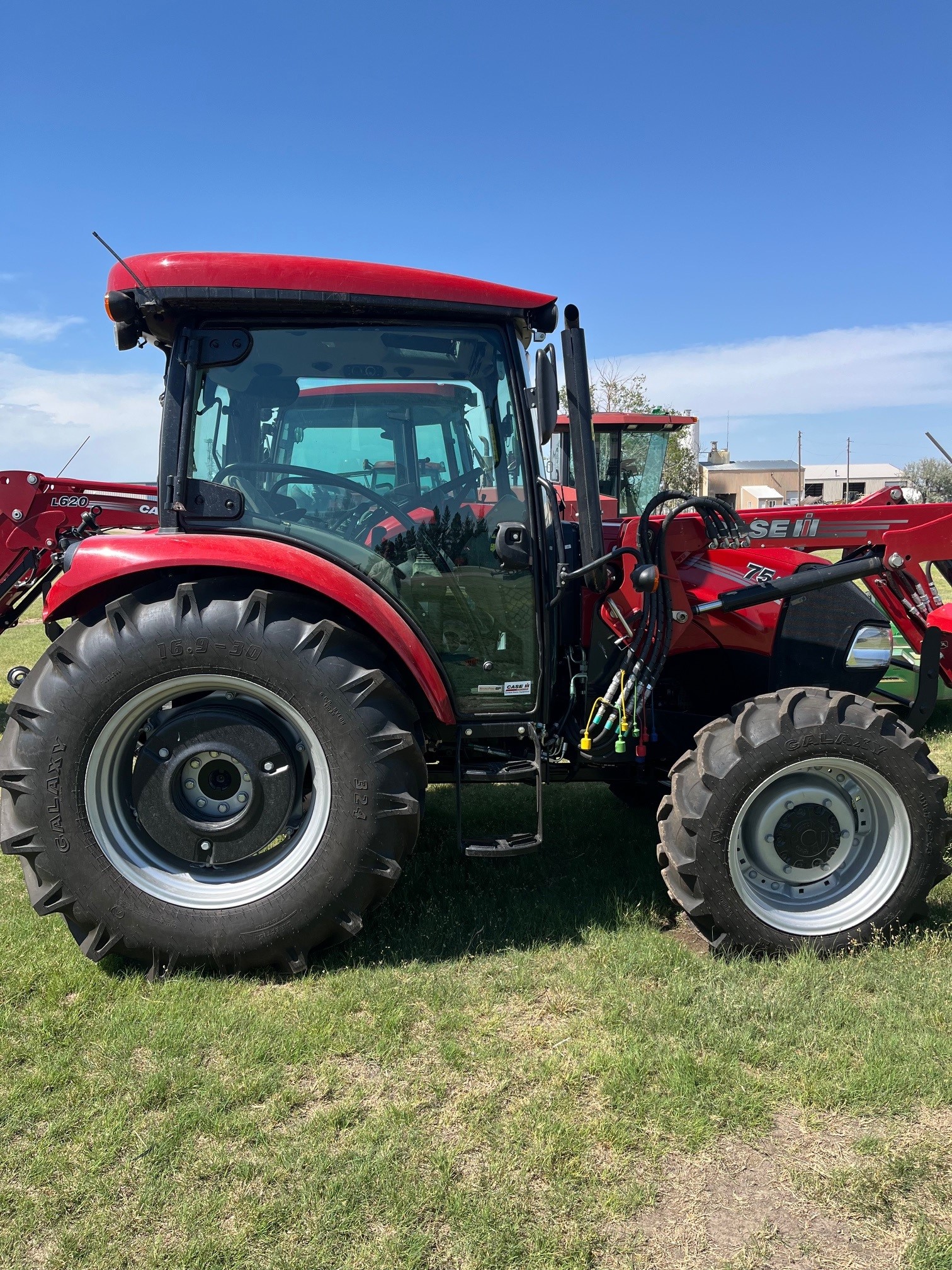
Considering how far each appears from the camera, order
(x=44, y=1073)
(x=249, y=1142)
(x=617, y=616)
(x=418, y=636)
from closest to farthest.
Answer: (x=249, y=1142) < (x=44, y=1073) < (x=418, y=636) < (x=617, y=616)

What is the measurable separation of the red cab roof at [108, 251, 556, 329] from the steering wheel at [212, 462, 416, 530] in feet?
1.75

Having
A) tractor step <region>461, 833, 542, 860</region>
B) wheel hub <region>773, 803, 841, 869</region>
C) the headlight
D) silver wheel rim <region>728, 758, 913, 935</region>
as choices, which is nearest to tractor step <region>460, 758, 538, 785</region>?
tractor step <region>461, 833, 542, 860</region>

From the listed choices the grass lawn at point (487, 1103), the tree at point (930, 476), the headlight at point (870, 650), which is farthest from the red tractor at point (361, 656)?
the tree at point (930, 476)

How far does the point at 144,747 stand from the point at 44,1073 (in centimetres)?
98

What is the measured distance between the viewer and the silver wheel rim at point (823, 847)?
9.71 feet

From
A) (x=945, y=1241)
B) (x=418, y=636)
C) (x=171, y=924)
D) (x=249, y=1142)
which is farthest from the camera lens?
(x=418, y=636)

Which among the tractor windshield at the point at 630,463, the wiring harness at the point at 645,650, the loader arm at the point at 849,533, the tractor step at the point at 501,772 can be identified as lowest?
the tractor step at the point at 501,772

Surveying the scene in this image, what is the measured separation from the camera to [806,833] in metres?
3.00

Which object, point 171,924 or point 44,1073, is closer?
point 44,1073

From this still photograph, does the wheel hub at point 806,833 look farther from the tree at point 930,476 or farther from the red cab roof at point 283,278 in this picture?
the tree at point 930,476

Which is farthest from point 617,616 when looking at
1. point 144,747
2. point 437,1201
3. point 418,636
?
point 437,1201

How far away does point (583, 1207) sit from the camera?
1.94m

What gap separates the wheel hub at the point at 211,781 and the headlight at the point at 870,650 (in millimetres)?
2236

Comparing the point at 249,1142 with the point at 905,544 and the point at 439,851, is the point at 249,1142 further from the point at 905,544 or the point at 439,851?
the point at 905,544
